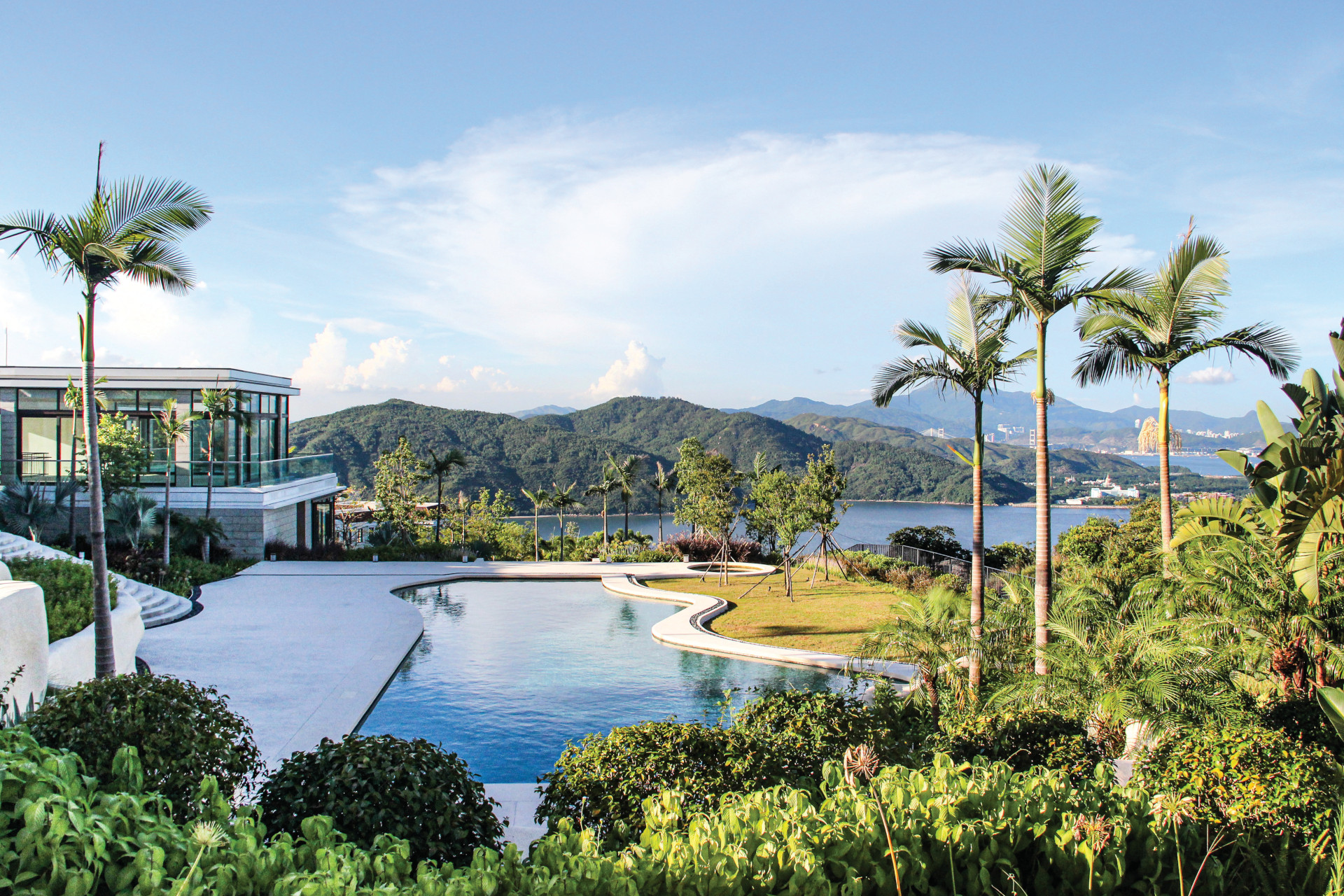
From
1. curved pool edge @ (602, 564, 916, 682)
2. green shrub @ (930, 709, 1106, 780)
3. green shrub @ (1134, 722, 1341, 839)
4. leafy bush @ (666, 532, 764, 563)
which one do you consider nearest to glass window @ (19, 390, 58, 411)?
curved pool edge @ (602, 564, 916, 682)

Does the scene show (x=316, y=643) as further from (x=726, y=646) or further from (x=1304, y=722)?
(x=1304, y=722)

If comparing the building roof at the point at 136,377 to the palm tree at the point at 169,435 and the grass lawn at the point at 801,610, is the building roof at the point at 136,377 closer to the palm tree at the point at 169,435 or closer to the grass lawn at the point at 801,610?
the palm tree at the point at 169,435

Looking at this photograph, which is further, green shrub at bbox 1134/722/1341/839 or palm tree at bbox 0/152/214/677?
palm tree at bbox 0/152/214/677

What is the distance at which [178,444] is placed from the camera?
1995 cm

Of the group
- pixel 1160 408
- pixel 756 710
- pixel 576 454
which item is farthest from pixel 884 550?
pixel 576 454

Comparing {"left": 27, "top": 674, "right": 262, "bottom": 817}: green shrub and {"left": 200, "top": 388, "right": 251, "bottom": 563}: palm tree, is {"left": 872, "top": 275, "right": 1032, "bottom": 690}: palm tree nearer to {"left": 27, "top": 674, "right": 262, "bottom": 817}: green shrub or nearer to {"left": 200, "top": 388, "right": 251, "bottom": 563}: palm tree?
{"left": 27, "top": 674, "right": 262, "bottom": 817}: green shrub

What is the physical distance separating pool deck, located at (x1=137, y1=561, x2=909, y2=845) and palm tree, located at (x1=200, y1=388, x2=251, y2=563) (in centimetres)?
→ 134

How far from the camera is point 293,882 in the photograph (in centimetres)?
243

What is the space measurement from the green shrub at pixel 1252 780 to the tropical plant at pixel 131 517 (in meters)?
19.1

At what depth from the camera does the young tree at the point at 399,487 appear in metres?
25.2

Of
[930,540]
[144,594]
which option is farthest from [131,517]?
[930,540]

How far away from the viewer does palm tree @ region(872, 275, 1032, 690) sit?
9.57 meters

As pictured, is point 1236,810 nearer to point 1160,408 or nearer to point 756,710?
point 756,710

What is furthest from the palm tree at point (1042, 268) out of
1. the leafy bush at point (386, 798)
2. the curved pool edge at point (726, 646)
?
the leafy bush at point (386, 798)
